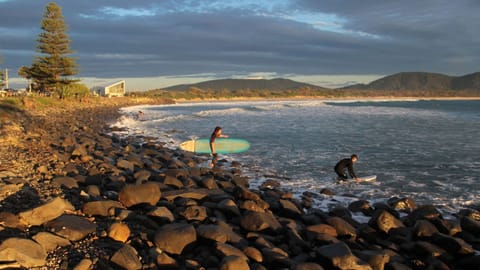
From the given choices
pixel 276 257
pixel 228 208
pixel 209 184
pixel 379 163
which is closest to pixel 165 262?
pixel 276 257

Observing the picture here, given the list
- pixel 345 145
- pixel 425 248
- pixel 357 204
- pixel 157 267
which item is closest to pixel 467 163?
pixel 345 145

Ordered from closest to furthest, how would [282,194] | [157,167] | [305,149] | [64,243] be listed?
[64,243] → [282,194] → [157,167] → [305,149]

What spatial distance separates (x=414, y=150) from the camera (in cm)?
1670

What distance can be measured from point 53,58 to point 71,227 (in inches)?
1985

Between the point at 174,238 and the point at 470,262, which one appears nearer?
the point at 174,238

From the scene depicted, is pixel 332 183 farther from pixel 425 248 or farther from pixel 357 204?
pixel 425 248

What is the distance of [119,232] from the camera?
509cm

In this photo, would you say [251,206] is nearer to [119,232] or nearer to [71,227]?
[119,232]

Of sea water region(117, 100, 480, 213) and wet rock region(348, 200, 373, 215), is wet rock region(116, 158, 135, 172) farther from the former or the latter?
wet rock region(348, 200, 373, 215)

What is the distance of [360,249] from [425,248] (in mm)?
880

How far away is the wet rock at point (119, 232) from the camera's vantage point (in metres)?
5.04

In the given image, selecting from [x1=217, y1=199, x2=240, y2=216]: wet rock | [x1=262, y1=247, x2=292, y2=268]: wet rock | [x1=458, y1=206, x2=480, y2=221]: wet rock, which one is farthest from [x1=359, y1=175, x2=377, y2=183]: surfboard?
[x1=262, y1=247, x2=292, y2=268]: wet rock

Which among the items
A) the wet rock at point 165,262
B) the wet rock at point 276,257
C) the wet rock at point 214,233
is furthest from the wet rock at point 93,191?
the wet rock at point 276,257

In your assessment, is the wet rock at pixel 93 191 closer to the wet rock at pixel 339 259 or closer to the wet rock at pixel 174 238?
the wet rock at pixel 174 238
